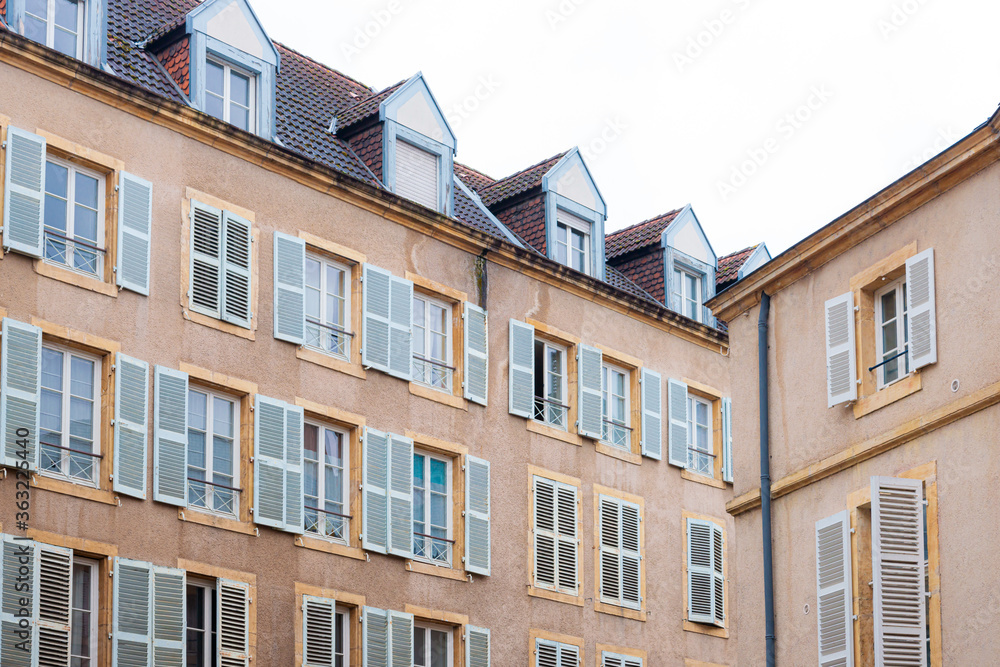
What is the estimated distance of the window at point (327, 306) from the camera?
89.1 feet

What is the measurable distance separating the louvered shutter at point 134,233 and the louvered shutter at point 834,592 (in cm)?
941

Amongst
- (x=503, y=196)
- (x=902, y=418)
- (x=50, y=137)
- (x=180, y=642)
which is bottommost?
(x=180, y=642)

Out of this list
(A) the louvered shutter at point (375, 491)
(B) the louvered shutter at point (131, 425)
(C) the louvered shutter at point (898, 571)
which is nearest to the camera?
(C) the louvered shutter at point (898, 571)

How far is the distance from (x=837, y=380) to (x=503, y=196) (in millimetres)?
12115

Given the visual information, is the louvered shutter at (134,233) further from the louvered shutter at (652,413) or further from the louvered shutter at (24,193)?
the louvered shutter at (652,413)

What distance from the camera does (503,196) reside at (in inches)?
1287

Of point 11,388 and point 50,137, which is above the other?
point 50,137

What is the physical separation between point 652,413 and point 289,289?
8093 millimetres

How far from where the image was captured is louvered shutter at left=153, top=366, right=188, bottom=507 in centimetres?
2411

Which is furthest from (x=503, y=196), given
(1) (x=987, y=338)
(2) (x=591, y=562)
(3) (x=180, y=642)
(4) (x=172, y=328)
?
(1) (x=987, y=338)

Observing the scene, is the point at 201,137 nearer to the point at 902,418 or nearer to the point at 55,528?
the point at 55,528

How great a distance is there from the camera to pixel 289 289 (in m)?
26.7

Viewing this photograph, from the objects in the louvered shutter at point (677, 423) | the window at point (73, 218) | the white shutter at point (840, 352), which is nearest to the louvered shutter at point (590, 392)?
the louvered shutter at point (677, 423)

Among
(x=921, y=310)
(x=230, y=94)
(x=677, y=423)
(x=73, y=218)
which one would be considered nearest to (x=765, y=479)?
(x=921, y=310)
